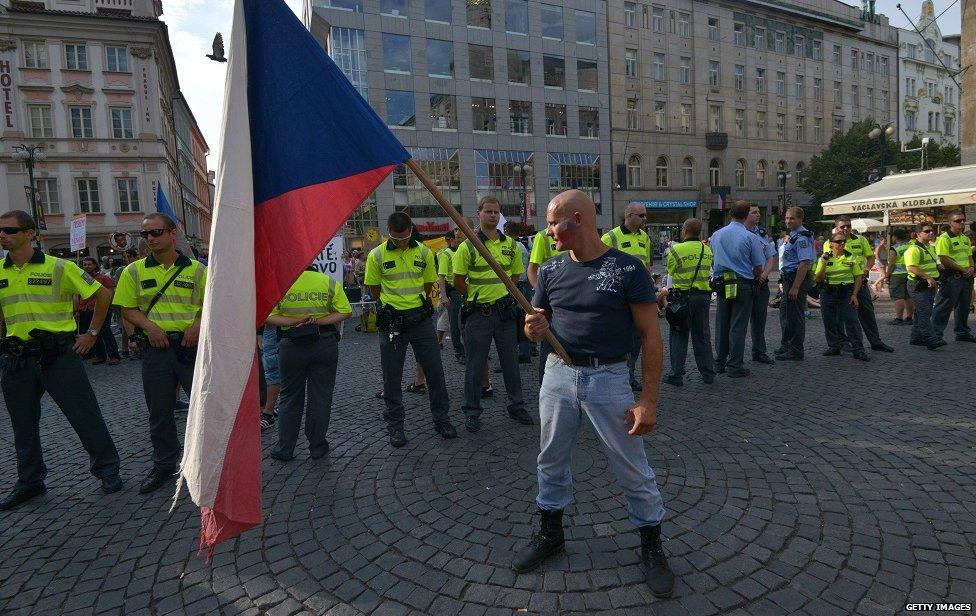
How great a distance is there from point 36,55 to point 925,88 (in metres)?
78.4

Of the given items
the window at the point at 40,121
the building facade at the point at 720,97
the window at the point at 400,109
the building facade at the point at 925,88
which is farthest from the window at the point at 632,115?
the window at the point at 40,121

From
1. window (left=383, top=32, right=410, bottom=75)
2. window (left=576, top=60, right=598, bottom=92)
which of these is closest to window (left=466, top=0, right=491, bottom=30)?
window (left=383, top=32, right=410, bottom=75)

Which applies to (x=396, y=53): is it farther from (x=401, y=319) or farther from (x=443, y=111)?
(x=401, y=319)

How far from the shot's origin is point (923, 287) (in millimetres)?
8133

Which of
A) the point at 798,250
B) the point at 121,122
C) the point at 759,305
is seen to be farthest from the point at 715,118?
the point at 121,122

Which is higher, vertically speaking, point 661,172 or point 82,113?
point 82,113

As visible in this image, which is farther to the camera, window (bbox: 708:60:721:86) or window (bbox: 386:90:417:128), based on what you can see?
window (bbox: 708:60:721:86)

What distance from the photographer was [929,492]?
3605 millimetres

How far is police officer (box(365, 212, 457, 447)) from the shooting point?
504 centimetres

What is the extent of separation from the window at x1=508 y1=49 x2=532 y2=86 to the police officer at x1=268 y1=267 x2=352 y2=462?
3487cm

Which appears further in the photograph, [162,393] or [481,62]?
[481,62]

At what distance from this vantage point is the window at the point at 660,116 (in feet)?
134

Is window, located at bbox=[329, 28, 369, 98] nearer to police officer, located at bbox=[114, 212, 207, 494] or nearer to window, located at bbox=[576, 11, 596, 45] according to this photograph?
window, located at bbox=[576, 11, 596, 45]

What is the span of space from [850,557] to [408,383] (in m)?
5.49
